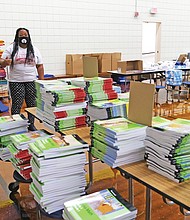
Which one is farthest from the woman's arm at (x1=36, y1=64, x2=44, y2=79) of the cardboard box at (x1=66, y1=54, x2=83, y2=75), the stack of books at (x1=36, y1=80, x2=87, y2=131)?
the cardboard box at (x1=66, y1=54, x2=83, y2=75)

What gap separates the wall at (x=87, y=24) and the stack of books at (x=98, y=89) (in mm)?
4470

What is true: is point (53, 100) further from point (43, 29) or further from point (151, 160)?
point (43, 29)

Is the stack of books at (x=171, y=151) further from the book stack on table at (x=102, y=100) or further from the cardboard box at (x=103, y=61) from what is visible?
the cardboard box at (x=103, y=61)

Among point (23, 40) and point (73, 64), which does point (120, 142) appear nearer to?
point (23, 40)

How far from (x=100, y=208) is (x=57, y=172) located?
0.40 metres

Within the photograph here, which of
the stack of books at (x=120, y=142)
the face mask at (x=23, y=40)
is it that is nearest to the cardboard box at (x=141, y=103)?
the stack of books at (x=120, y=142)

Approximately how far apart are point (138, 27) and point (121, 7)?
0.81m

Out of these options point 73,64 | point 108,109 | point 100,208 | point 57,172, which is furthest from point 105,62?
point 100,208

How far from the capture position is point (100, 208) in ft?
3.88

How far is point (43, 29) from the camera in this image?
642 centimetres

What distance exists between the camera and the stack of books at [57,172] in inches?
58.5

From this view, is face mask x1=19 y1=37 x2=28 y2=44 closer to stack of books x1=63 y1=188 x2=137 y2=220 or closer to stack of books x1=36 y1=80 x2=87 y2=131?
stack of books x1=36 y1=80 x2=87 y2=131

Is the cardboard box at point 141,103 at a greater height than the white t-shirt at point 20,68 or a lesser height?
lesser

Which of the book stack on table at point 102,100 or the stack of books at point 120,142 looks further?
the book stack on table at point 102,100
